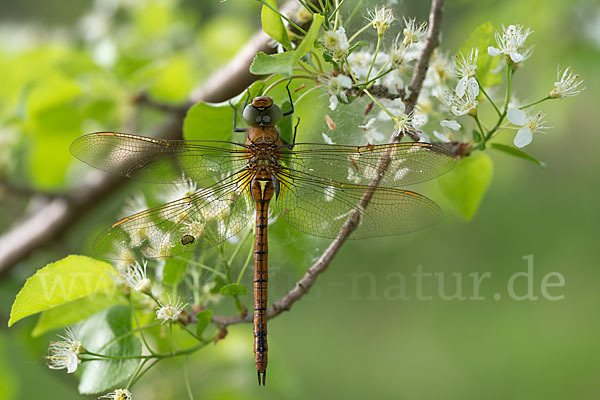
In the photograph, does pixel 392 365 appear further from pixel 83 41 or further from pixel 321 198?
pixel 321 198

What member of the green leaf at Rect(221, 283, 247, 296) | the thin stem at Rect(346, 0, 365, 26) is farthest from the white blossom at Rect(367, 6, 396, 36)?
the green leaf at Rect(221, 283, 247, 296)

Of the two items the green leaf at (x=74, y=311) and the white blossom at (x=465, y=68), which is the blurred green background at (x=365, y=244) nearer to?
the white blossom at (x=465, y=68)

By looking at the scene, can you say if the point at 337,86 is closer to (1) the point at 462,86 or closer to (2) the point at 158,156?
(1) the point at 462,86

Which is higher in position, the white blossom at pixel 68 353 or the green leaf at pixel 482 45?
the green leaf at pixel 482 45

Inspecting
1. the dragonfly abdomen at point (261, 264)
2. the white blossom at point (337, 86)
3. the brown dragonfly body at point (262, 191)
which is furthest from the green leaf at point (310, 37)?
the dragonfly abdomen at point (261, 264)

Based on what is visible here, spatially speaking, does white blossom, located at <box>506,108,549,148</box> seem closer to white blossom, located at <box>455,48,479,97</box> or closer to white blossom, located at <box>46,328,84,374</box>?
white blossom, located at <box>455,48,479,97</box>

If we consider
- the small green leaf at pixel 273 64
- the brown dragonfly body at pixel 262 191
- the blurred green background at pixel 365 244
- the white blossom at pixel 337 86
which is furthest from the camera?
the blurred green background at pixel 365 244

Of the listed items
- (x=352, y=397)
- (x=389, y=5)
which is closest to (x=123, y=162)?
(x=389, y=5)
